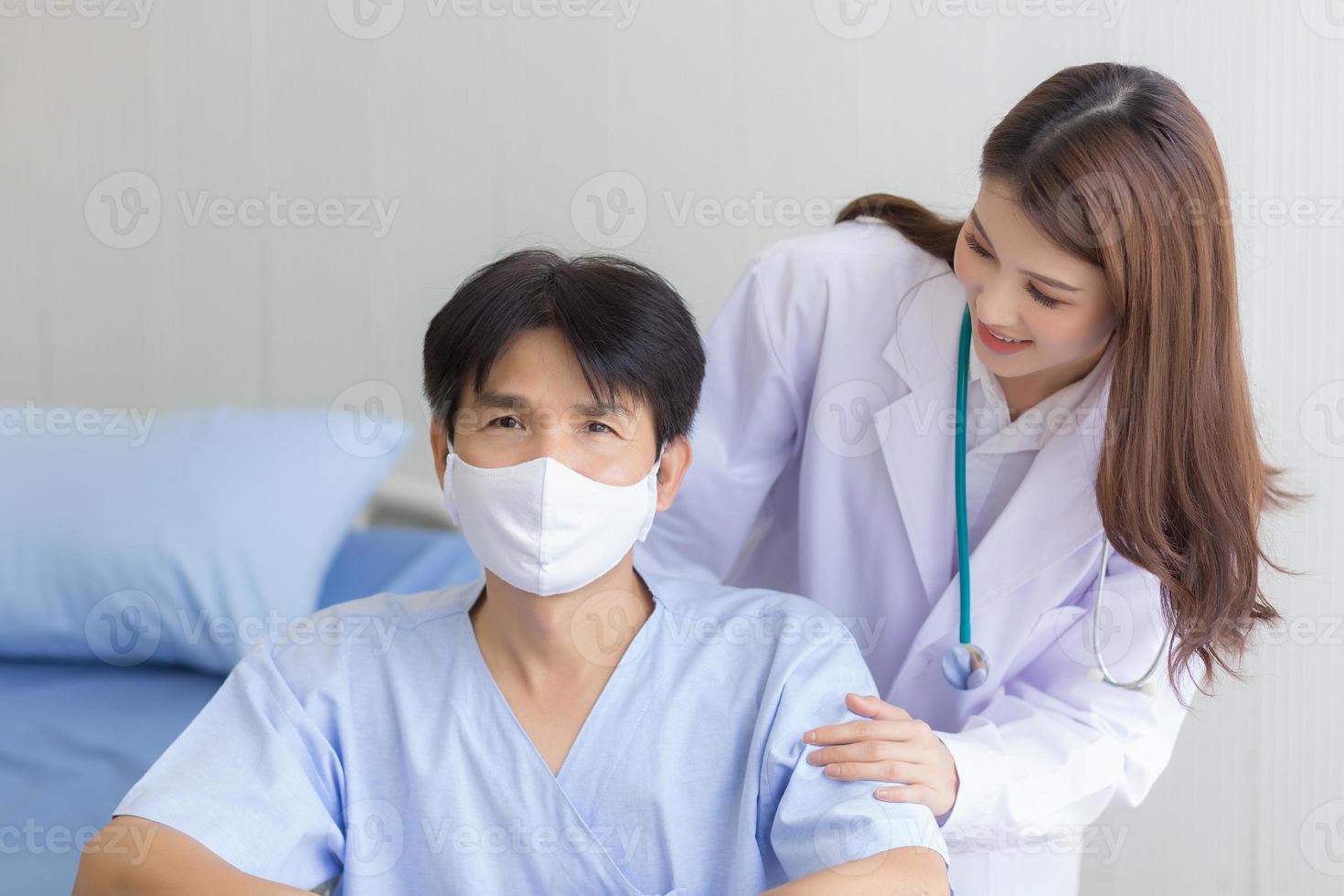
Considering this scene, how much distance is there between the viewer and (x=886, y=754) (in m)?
1.16

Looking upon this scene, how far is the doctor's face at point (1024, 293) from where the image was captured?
1210 millimetres

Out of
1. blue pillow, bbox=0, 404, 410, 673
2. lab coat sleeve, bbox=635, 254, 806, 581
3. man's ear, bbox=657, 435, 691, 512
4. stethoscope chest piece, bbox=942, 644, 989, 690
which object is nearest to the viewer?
man's ear, bbox=657, 435, 691, 512

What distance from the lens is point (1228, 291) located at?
4.19ft

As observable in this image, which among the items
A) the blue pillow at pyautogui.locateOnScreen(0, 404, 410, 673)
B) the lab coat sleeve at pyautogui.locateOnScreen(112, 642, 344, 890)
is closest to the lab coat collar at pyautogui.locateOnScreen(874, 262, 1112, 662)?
the lab coat sleeve at pyautogui.locateOnScreen(112, 642, 344, 890)

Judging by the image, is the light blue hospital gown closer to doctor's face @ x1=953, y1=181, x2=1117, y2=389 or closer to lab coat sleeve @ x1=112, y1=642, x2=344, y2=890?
lab coat sleeve @ x1=112, y1=642, x2=344, y2=890

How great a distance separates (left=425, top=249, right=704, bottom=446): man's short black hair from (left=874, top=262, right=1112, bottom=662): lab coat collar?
1.15 ft

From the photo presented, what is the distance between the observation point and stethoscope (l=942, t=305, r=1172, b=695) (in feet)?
4.72

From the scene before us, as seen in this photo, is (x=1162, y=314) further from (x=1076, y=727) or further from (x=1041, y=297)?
(x=1076, y=727)

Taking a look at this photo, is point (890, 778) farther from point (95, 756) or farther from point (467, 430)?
point (95, 756)

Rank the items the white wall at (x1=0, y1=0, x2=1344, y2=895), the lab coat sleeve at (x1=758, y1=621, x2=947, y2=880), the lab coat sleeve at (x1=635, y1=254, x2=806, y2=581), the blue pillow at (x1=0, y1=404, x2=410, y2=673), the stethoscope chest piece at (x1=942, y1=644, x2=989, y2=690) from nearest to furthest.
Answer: the lab coat sleeve at (x1=758, y1=621, x2=947, y2=880)
the stethoscope chest piece at (x1=942, y1=644, x2=989, y2=690)
the lab coat sleeve at (x1=635, y1=254, x2=806, y2=581)
the blue pillow at (x1=0, y1=404, x2=410, y2=673)
the white wall at (x1=0, y1=0, x2=1344, y2=895)

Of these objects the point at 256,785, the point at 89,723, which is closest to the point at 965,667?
the point at 256,785

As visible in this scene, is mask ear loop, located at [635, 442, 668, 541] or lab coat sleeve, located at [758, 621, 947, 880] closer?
lab coat sleeve, located at [758, 621, 947, 880]

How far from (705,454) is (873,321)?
0.28 m

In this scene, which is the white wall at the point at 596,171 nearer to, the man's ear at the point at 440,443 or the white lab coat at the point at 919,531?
the white lab coat at the point at 919,531
